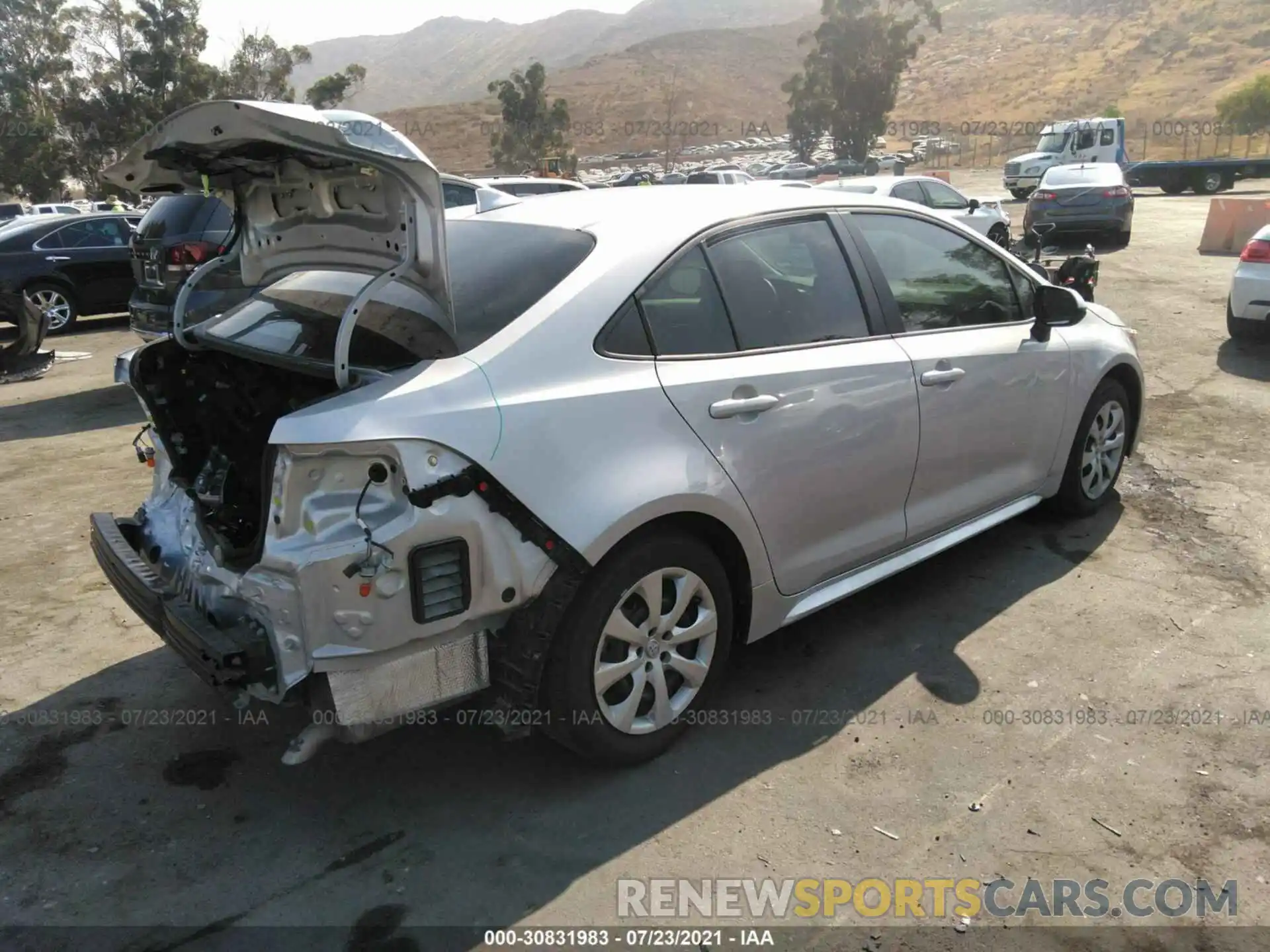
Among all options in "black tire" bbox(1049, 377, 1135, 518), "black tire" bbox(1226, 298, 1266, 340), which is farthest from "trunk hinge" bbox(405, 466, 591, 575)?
"black tire" bbox(1226, 298, 1266, 340)

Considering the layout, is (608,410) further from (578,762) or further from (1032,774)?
(1032,774)

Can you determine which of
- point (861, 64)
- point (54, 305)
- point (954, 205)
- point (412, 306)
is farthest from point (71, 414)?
point (861, 64)

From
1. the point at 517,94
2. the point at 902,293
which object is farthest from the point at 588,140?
the point at 902,293

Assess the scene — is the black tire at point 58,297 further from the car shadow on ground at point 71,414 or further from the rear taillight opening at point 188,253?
the rear taillight opening at point 188,253

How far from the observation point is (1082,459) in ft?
16.0

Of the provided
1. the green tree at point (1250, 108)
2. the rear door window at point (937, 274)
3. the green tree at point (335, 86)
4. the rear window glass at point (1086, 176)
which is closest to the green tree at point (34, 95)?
the green tree at point (335, 86)

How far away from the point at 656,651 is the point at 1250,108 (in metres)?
61.2

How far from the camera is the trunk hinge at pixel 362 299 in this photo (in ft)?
8.82

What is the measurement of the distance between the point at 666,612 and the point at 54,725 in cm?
229

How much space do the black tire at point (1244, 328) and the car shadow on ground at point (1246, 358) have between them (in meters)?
0.05

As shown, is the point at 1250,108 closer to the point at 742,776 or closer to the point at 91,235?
the point at 91,235

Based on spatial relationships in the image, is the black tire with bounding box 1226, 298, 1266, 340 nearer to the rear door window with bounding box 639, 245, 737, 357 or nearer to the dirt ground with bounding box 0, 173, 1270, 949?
the dirt ground with bounding box 0, 173, 1270, 949

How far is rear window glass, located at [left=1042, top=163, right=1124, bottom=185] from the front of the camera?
56.7 feet

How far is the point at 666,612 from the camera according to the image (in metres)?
3.12
